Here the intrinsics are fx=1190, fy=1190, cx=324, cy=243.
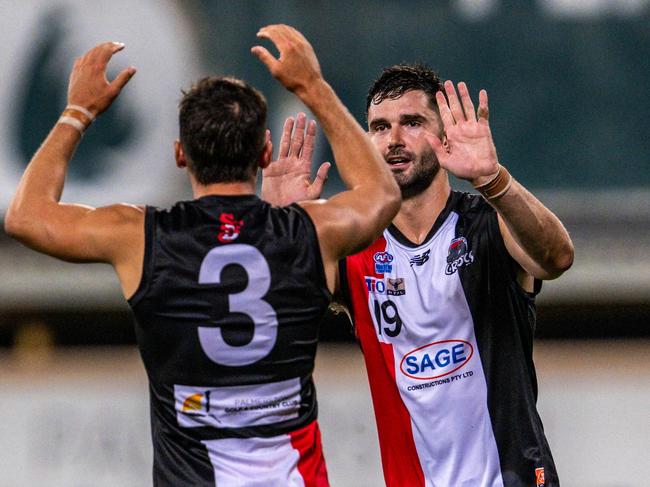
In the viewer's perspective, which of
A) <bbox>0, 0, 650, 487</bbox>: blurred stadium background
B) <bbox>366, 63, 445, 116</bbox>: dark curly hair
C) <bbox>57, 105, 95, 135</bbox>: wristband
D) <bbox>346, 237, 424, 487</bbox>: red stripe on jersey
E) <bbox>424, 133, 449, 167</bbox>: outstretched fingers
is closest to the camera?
<bbox>57, 105, 95, 135</bbox>: wristband

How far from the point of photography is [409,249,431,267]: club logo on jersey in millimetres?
4883

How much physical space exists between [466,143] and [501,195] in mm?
235

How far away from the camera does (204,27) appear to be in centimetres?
884

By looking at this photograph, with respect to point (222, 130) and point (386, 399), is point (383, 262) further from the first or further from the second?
point (222, 130)

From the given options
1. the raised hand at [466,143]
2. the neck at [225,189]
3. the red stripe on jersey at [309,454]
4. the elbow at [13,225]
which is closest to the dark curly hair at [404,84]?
the raised hand at [466,143]

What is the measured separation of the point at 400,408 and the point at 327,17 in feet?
15.2

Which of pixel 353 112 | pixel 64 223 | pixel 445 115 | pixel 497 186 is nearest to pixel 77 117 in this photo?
pixel 64 223

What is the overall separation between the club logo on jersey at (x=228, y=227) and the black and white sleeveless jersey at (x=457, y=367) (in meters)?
1.29

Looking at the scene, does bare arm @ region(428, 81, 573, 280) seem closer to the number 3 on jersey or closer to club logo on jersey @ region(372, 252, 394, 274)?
club logo on jersey @ region(372, 252, 394, 274)

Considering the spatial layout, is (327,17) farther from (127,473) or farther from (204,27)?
(127,473)

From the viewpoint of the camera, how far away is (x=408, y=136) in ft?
16.5

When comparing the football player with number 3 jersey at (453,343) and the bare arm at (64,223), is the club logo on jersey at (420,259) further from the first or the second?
the bare arm at (64,223)

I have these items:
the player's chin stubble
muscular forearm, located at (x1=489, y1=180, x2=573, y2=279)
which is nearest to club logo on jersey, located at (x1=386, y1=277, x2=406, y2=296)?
the player's chin stubble

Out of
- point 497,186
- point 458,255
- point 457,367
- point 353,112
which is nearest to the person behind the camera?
point 497,186
